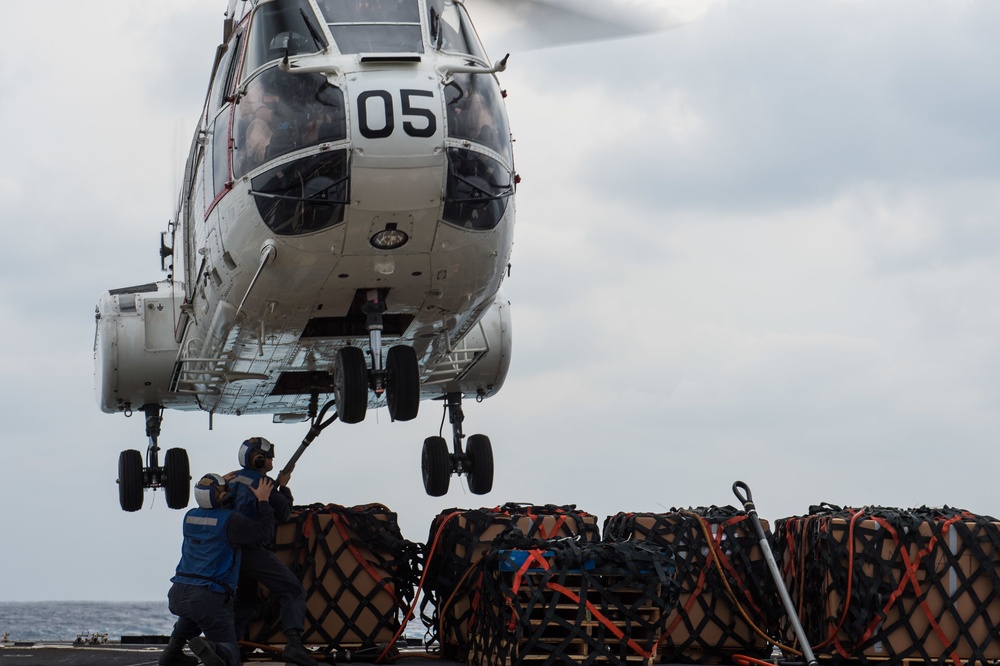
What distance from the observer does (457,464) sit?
16766mm

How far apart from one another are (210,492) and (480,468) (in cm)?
768

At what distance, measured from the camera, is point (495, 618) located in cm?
896

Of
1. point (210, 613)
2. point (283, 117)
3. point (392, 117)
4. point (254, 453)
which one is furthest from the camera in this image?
point (283, 117)

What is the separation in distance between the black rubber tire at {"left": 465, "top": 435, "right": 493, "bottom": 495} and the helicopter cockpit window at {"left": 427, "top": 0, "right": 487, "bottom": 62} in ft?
21.4

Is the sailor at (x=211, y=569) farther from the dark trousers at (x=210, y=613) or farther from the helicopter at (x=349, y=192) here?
the helicopter at (x=349, y=192)

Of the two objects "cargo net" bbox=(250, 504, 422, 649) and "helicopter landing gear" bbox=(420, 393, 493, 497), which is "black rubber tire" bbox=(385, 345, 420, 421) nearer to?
"cargo net" bbox=(250, 504, 422, 649)

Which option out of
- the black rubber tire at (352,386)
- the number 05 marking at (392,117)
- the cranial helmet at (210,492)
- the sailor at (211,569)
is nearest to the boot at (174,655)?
the sailor at (211,569)

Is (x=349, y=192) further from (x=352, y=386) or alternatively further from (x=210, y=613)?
(x=210, y=613)

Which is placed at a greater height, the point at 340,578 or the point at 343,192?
the point at 343,192

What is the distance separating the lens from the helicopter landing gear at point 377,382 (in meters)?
12.4

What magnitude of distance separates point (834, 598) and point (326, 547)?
4.02 m

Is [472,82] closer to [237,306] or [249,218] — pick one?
[249,218]

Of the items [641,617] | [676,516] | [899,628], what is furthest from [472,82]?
[899,628]

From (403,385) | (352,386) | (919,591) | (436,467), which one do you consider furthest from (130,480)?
(919,591)
